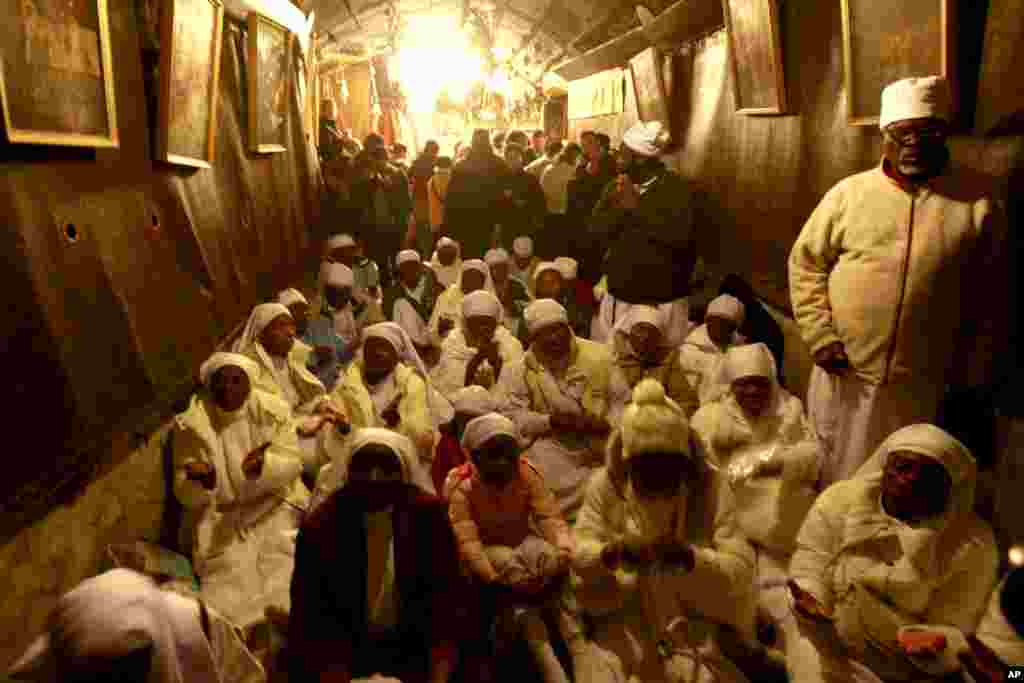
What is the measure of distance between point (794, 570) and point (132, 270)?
3.21 m

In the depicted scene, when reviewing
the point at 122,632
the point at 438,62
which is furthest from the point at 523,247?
the point at 438,62

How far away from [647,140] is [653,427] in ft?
11.0

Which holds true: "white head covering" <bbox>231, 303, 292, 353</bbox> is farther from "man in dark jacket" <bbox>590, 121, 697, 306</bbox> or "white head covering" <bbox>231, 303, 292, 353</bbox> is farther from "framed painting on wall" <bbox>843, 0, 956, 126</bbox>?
"framed painting on wall" <bbox>843, 0, 956, 126</bbox>

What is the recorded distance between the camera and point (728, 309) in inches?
197

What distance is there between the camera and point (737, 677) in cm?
275

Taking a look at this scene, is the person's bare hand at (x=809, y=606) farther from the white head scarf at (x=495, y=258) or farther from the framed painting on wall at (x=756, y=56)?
the white head scarf at (x=495, y=258)

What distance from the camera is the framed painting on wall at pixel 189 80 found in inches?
158

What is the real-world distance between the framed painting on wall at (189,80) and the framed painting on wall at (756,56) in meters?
3.65

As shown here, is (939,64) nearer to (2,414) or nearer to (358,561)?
(358,561)

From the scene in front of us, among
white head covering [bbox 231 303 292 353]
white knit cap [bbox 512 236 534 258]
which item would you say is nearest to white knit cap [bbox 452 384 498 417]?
white head covering [bbox 231 303 292 353]

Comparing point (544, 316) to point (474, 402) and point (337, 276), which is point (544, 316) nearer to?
→ point (474, 402)

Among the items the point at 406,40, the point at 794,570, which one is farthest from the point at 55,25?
the point at 406,40

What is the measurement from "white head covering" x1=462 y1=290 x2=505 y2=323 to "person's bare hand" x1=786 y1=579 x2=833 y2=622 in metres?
3.09

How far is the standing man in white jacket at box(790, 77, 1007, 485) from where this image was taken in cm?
308
